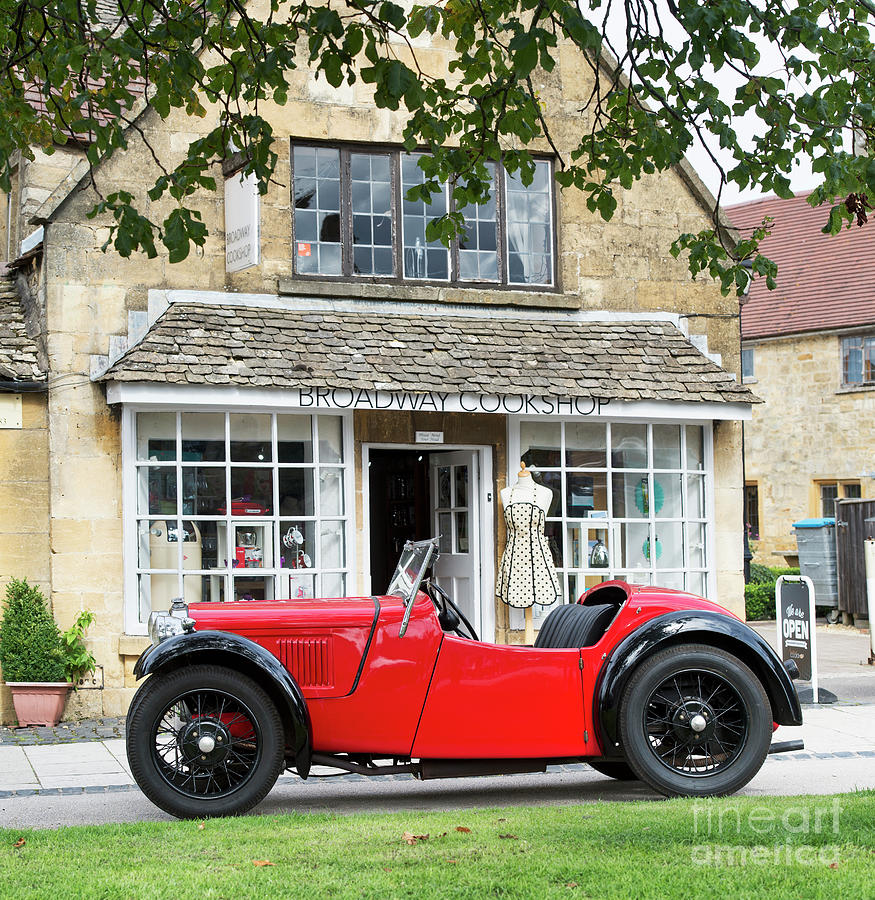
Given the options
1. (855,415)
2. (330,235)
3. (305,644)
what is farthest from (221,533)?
(855,415)

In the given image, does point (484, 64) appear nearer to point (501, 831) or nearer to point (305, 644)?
point (305, 644)

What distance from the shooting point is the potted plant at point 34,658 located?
1074 centimetres

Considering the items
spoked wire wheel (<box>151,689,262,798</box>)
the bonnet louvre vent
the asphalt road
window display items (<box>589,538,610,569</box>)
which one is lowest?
the asphalt road

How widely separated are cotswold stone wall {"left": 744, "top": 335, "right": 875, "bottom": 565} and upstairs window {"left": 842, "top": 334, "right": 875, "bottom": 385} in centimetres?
17

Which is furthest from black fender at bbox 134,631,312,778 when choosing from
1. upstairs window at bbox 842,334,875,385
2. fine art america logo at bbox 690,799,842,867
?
upstairs window at bbox 842,334,875,385

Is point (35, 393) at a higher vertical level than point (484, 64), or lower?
lower

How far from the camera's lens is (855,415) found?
1050 inches

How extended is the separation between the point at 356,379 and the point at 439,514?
248cm

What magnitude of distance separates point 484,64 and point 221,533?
17.4 feet

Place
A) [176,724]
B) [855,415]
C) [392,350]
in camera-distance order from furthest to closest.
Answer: [855,415] < [392,350] < [176,724]

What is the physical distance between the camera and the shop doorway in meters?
12.7

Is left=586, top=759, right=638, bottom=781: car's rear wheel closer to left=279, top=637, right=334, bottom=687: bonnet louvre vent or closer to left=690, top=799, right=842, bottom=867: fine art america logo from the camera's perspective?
left=690, top=799, right=842, bottom=867: fine art america logo

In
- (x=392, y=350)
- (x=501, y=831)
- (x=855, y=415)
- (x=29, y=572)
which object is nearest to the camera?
(x=501, y=831)

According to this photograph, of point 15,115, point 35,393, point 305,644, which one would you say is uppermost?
point 15,115
